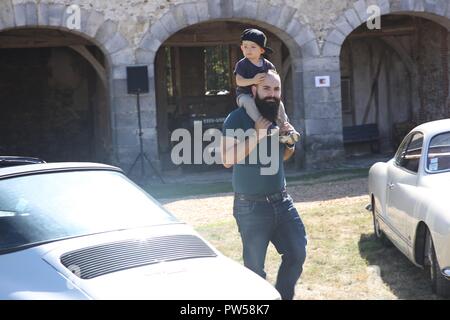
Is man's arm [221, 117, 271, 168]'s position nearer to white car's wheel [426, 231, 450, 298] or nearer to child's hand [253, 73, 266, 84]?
child's hand [253, 73, 266, 84]

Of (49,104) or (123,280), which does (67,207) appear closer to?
(123,280)

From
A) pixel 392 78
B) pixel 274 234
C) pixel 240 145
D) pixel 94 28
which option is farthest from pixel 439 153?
pixel 392 78

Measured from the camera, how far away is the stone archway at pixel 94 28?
13.5 metres

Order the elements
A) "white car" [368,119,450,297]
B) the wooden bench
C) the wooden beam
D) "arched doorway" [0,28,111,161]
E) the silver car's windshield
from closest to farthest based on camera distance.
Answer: the silver car's windshield, "white car" [368,119,450,297], the wooden beam, the wooden bench, "arched doorway" [0,28,111,161]

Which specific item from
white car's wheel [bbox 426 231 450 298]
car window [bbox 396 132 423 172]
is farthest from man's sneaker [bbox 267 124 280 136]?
car window [bbox 396 132 423 172]

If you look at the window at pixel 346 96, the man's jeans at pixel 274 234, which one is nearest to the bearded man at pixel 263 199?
the man's jeans at pixel 274 234

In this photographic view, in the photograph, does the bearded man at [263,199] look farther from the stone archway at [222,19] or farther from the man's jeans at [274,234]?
the stone archway at [222,19]

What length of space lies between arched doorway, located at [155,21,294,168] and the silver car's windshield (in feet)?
40.9

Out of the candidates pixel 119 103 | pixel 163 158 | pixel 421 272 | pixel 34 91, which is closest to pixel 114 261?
pixel 421 272

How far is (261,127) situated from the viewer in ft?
16.0

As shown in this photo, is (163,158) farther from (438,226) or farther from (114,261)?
(114,261)

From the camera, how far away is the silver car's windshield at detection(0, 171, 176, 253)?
13.9 ft

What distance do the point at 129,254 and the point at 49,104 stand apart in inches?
644

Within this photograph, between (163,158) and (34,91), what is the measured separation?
4.33m
